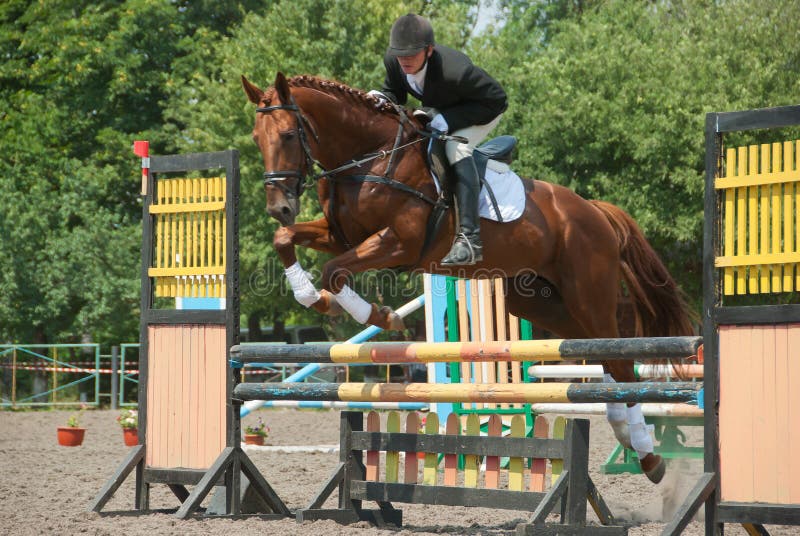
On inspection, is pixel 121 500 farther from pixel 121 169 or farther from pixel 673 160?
pixel 121 169

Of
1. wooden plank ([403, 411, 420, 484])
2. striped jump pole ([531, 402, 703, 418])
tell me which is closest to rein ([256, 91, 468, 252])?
wooden plank ([403, 411, 420, 484])

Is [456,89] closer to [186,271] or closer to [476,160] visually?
[476,160]

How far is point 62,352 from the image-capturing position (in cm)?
1945

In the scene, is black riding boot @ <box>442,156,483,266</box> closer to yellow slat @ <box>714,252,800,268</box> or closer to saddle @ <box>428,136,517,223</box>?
saddle @ <box>428,136,517,223</box>

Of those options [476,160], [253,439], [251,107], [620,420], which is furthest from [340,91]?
[251,107]

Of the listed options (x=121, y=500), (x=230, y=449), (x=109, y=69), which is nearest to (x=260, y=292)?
(x=109, y=69)

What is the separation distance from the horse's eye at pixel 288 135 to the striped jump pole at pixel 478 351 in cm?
103

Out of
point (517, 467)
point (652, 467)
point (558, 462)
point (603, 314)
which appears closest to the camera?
point (558, 462)

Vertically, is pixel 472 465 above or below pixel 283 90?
below

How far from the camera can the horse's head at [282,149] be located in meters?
4.69

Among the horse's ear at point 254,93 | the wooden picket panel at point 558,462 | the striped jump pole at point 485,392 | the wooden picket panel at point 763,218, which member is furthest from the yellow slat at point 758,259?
the horse's ear at point 254,93

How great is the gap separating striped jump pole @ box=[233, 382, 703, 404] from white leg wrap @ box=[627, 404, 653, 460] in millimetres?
1249

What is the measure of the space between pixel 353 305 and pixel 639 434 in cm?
187

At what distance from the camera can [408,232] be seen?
4.98 m
